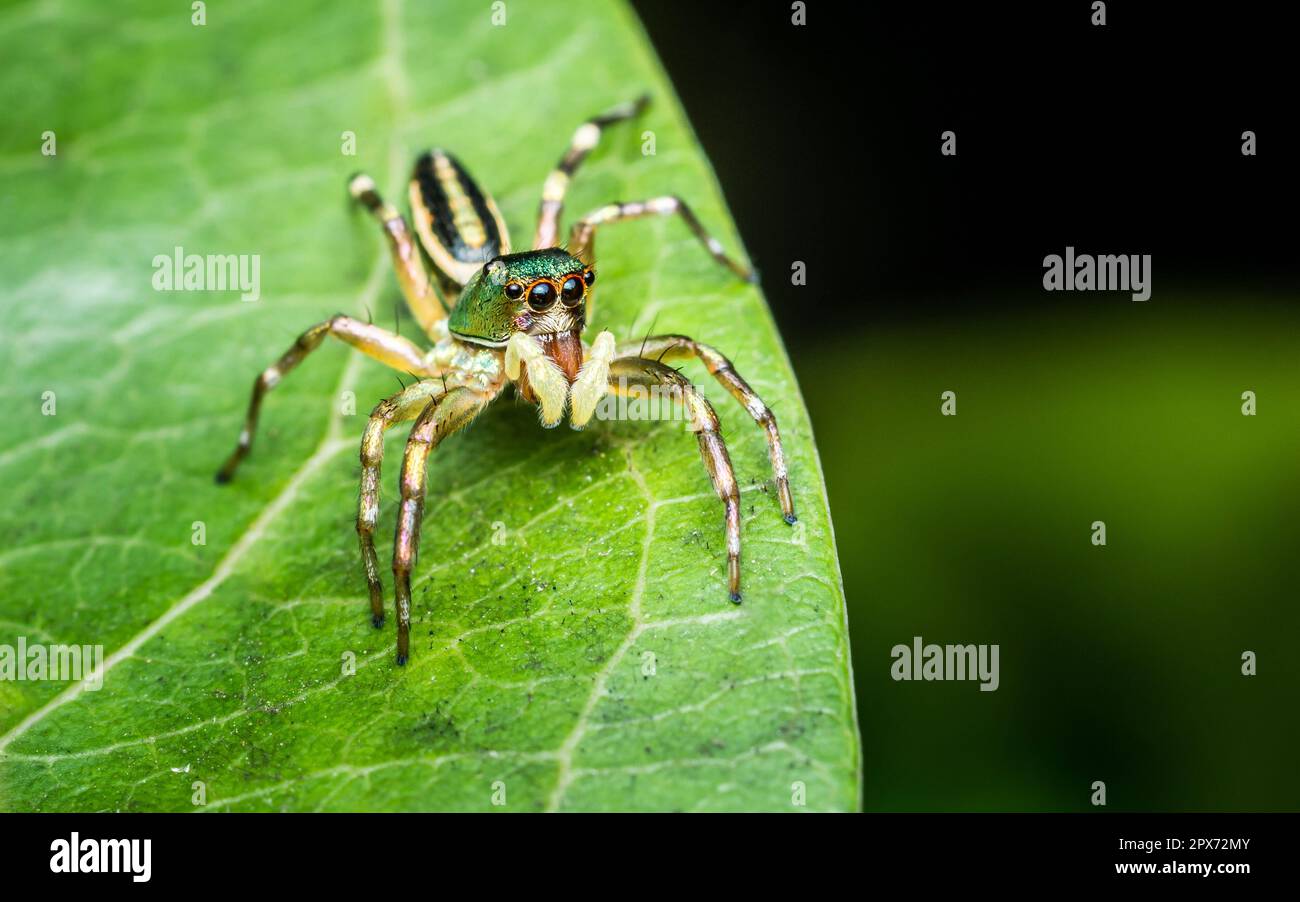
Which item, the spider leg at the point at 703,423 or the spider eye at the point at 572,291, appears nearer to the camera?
the spider leg at the point at 703,423

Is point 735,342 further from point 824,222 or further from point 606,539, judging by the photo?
point 824,222

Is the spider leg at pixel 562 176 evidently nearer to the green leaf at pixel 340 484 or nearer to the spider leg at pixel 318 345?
the green leaf at pixel 340 484

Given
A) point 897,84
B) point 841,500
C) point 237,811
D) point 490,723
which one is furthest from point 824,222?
point 237,811

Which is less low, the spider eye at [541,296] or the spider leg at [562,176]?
the spider leg at [562,176]

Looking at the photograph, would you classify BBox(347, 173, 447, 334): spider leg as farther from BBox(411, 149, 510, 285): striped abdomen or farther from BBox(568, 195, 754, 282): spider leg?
BBox(568, 195, 754, 282): spider leg

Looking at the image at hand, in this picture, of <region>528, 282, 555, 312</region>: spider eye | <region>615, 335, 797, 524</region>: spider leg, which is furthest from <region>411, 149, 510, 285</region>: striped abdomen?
<region>615, 335, 797, 524</region>: spider leg

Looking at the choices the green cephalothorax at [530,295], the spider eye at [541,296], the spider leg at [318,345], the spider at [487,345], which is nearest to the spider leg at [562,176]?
the spider at [487,345]
